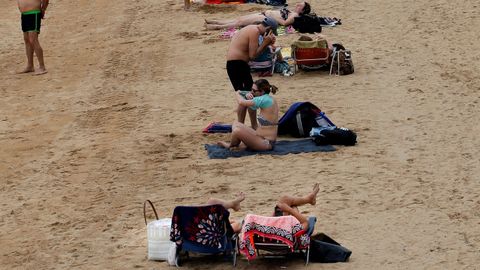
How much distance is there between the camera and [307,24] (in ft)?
67.9

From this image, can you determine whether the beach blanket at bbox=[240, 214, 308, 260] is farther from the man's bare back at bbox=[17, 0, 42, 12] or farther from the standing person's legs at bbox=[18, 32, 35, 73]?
the standing person's legs at bbox=[18, 32, 35, 73]

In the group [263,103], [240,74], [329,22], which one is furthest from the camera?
[329,22]

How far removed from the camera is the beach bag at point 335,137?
13.8 meters

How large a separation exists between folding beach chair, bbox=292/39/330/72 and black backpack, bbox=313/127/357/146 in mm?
4040

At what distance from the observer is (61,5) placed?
27.1 metres

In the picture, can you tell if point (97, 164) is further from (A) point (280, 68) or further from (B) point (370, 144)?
(A) point (280, 68)

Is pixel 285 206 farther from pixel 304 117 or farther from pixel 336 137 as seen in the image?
pixel 304 117

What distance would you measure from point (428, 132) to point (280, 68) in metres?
4.27

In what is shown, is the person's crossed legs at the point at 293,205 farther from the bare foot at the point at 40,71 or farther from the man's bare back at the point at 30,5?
the bare foot at the point at 40,71

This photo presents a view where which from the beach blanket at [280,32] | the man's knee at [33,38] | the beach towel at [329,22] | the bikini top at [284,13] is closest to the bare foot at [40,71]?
the man's knee at [33,38]

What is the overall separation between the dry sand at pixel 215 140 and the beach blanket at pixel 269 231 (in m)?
0.27

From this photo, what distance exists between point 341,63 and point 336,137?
13.3 ft

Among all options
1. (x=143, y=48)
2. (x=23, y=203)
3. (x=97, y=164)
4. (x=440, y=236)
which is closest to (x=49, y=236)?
(x=23, y=203)

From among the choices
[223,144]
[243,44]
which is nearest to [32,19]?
[243,44]
